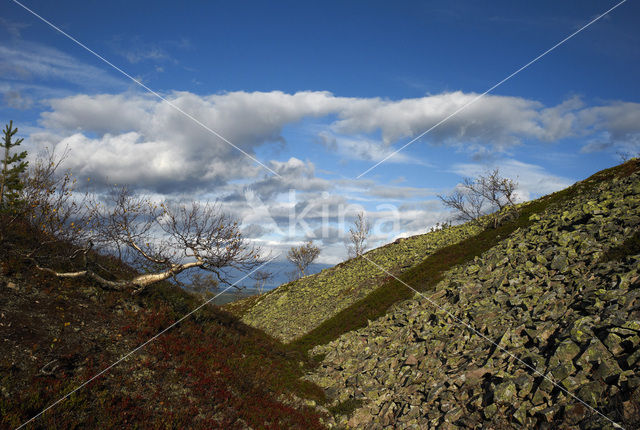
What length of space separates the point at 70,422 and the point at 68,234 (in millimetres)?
10273

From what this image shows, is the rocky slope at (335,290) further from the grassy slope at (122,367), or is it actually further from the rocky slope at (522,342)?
A: the grassy slope at (122,367)

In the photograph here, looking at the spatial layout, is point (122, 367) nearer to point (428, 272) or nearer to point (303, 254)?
point (428, 272)

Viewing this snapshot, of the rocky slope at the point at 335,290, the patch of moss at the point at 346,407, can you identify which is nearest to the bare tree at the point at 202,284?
the patch of moss at the point at 346,407

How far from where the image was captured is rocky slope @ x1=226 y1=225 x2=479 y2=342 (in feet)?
118

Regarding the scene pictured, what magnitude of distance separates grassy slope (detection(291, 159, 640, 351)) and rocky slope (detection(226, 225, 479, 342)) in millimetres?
2413

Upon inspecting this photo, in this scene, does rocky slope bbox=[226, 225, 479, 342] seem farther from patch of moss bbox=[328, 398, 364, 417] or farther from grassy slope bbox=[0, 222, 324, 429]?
grassy slope bbox=[0, 222, 324, 429]

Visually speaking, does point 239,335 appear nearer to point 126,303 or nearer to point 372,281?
point 126,303

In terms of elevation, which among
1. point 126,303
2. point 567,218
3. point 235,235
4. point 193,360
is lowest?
point 193,360

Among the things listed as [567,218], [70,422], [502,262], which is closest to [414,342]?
[502,262]

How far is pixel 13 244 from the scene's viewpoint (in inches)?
583

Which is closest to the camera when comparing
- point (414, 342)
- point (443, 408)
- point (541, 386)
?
point (541, 386)

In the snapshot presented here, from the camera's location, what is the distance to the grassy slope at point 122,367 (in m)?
9.55

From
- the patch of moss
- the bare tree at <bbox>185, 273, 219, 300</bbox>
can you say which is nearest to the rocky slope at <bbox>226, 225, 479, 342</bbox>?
the bare tree at <bbox>185, 273, 219, 300</bbox>

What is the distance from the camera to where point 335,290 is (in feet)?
135
